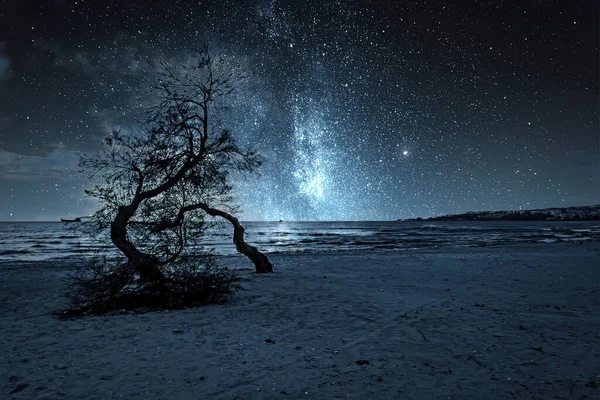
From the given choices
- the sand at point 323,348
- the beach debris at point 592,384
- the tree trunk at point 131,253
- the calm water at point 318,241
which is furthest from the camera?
the calm water at point 318,241

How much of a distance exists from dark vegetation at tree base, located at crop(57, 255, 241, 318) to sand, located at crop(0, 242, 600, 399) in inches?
27.3

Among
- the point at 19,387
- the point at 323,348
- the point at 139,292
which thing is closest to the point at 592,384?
the point at 323,348

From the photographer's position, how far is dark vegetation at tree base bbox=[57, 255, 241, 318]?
8.89 meters

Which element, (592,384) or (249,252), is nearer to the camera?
(592,384)

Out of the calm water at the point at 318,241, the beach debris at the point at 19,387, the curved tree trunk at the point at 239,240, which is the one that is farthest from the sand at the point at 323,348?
the curved tree trunk at the point at 239,240

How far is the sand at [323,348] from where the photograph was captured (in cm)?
422

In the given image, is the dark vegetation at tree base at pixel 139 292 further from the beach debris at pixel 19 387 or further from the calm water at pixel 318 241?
the beach debris at pixel 19 387

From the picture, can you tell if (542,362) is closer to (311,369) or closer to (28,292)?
(311,369)

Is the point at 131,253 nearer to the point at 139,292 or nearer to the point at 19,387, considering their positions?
the point at 139,292

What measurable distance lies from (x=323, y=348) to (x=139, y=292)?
6.31 metres

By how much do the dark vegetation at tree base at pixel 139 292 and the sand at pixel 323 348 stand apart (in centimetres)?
69

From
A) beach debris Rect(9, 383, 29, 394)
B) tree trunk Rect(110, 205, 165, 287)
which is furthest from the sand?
tree trunk Rect(110, 205, 165, 287)

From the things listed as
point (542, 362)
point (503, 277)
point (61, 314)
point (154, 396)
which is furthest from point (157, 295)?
point (503, 277)

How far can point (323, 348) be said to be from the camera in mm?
5625
